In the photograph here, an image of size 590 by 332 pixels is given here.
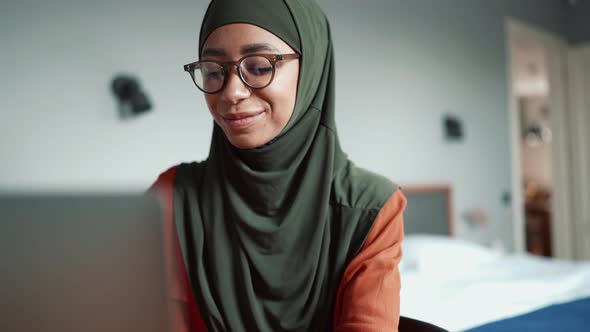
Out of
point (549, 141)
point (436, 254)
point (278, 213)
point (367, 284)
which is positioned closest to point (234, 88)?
point (278, 213)

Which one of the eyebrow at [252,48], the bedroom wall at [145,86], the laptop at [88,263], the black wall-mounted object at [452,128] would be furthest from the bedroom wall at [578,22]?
the laptop at [88,263]

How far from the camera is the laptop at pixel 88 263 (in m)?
0.27

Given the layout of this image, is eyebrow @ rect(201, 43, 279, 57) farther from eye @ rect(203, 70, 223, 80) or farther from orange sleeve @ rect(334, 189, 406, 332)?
orange sleeve @ rect(334, 189, 406, 332)

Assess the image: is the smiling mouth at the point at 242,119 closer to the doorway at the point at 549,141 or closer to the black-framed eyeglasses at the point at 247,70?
the black-framed eyeglasses at the point at 247,70

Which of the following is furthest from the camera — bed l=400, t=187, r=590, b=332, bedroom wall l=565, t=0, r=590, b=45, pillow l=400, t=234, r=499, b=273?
bedroom wall l=565, t=0, r=590, b=45

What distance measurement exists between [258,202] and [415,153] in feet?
3.24

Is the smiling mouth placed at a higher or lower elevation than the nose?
lower

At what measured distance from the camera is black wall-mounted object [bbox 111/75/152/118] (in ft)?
2.58

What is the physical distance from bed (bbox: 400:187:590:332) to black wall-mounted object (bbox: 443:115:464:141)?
0.66 ft

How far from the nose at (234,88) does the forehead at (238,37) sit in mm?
28

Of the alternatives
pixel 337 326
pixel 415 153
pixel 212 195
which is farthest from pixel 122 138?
pixel 415 153

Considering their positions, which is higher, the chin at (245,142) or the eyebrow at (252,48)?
the eyebrow at (252,48)

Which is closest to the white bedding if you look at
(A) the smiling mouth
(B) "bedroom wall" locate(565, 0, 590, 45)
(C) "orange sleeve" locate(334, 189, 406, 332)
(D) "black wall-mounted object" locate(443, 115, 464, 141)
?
(C) "orange sleeve" locate(334, 189, 406, 332)

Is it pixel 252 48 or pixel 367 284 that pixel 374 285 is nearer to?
pixel 367 284
